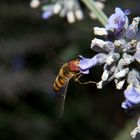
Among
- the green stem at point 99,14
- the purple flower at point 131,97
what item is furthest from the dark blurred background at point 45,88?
the purple flower at point 131,97

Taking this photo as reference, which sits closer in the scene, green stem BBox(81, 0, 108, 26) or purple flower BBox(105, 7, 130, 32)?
purple flower BBox(105, 7, 130, 32)

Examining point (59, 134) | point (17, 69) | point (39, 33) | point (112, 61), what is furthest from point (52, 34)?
point (112, 61)

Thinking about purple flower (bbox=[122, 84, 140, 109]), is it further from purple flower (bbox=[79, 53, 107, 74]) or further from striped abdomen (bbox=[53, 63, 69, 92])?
striped abdomen (bbox=[53, 63, 69, 92])

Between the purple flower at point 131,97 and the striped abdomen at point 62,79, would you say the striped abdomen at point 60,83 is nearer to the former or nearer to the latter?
the striped abdomen at point 62,79

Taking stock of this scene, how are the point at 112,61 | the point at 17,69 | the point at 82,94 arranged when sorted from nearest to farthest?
1. the point at 112,61
2. the point at 17,69
3. the point at 82,94

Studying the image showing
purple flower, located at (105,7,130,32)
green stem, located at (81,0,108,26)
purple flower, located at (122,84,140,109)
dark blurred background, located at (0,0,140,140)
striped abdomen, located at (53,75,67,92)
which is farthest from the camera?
dark blurred background, located at (0,0,140,140)

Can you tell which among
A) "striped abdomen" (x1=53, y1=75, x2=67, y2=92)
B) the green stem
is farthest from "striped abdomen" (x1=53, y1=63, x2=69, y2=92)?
the green stem

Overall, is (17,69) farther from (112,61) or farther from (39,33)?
(112,61)

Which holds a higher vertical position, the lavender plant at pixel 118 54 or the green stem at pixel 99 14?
the green stem at pixel 99 14
